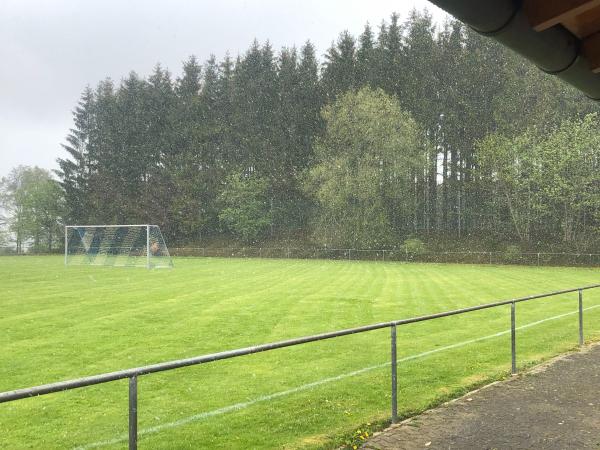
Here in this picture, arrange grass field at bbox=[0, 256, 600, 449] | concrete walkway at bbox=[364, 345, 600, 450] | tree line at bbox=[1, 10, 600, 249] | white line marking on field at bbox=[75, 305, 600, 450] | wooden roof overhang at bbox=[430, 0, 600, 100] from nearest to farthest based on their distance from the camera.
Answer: wooden roof overhang at bbox=[430, 0, 600, 100] < concrete walkway at bbox=[364, 345, 600, 450] < white line marking on field at bbox=[75, 305, 600, 450] < grass field at bbox=[0, 256, 600, 449] < tree line at bbox=[1, 10, 600, 249]

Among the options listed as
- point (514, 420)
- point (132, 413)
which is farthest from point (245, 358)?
point (132, 413)

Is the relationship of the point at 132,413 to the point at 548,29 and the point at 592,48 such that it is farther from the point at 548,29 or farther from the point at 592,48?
the point at 592,48

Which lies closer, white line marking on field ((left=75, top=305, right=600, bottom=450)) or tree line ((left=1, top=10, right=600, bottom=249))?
white line marking on field ((left=75, top=305, right=600, bottom=450))

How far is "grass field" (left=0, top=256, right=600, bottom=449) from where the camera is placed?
5.82m

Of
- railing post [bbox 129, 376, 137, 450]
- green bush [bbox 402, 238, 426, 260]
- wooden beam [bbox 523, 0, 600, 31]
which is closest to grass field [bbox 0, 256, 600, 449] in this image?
railing post [bbox 129, 376, 137, 450]

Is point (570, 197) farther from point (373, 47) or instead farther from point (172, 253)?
point (172, 253)

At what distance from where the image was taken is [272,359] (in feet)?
29.7

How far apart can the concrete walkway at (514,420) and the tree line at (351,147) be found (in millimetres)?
36005

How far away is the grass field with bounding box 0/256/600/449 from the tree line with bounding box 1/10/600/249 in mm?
26826

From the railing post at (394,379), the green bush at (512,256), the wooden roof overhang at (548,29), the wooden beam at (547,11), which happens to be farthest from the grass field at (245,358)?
the green bush at (512,256)

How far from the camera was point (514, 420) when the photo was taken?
5504 mm

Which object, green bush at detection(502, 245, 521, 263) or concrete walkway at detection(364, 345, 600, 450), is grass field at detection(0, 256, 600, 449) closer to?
concrete walkway at detection(364, 345, 600, 450)

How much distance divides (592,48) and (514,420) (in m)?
3.75

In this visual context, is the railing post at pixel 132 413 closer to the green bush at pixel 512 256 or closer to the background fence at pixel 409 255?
the background fence at pixel 409 255
